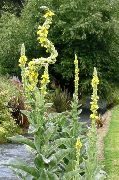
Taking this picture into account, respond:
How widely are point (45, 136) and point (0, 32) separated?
2249 cm

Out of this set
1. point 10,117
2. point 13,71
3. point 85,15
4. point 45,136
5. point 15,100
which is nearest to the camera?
point 45,136

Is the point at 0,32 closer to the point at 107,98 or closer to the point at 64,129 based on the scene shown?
the point at 107,98

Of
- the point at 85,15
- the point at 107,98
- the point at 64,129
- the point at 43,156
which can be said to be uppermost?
the point at 43,156

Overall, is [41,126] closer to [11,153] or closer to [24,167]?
[24,167]

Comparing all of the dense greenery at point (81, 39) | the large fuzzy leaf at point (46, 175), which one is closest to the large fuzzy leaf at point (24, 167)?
the large fuzzy leaf at point (46, 175)

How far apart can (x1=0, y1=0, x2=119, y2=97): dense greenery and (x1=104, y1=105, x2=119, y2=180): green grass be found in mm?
6166

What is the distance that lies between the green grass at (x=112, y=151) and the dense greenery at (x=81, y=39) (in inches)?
243

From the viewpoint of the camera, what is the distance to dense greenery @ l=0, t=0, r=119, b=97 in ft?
77.9

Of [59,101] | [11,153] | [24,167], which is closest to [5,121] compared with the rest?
[11,153]

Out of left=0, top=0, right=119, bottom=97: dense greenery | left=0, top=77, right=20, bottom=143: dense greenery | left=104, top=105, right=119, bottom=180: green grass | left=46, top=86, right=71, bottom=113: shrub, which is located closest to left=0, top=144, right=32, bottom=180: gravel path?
left=0, top=77, right=20, bottom=143: dense greenery

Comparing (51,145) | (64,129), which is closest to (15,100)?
(64,129)

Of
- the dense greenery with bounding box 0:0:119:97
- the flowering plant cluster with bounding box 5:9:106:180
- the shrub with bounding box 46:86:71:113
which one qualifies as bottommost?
the shrub with bounding box 46:86:71:113

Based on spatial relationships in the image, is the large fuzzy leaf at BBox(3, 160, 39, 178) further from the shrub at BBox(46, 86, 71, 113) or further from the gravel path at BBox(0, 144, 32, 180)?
the shrub at BBox(46, 86, 71, 113)

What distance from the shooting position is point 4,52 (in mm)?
25484
